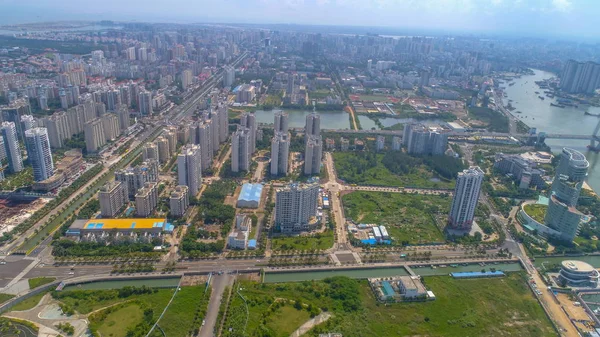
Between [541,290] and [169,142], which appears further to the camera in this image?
[169,142]

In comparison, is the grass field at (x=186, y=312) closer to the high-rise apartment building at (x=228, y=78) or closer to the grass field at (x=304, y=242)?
the grass field at (x=304, y=242)

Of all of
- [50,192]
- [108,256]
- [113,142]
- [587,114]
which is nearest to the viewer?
[108,256]

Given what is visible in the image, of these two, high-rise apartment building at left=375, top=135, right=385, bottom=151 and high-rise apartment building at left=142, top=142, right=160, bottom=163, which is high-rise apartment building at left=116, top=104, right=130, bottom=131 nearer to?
high-rise apartment building at left=142, top=142, right=160, bottom=163

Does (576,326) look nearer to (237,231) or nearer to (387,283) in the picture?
(387,283)

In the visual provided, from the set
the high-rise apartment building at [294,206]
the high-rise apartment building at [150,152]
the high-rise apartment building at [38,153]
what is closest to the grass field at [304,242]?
the high-rise apartment building at [294,206]

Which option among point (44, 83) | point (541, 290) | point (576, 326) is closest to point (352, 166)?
point (541, 290)

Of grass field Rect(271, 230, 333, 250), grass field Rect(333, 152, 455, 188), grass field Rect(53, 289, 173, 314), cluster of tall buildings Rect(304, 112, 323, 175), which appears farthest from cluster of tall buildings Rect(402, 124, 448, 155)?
grass field Rect(53, 289, 173, 314)
